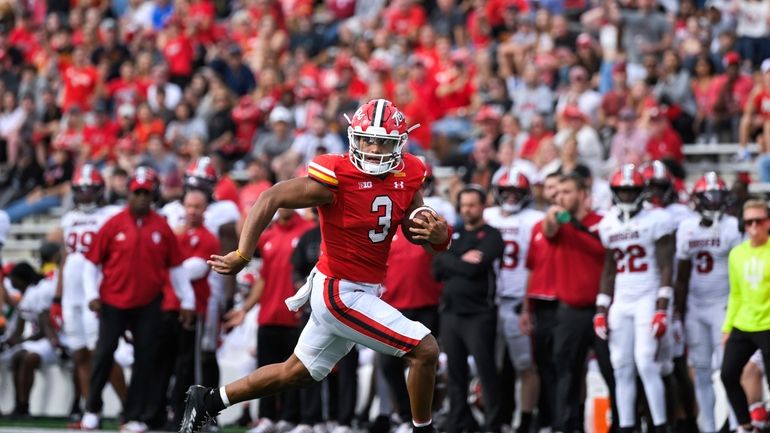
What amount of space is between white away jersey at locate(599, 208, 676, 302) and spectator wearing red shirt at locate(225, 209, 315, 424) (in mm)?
2693

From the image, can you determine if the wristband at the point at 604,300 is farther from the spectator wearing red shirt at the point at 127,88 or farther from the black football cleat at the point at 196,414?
the spectator wearing red shirt at the point at 127,88

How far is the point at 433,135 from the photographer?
16188 mm

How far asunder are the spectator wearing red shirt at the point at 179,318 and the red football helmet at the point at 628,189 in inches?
139

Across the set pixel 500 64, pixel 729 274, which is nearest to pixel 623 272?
pixel 729 274

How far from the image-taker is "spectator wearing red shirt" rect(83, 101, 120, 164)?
59.0 feet

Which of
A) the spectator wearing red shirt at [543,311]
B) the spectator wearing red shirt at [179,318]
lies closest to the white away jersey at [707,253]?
the spectator wearing red shirt at [543,311]

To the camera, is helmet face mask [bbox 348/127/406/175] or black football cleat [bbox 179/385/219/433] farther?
black football cleat [bbox 179/385/219/433]

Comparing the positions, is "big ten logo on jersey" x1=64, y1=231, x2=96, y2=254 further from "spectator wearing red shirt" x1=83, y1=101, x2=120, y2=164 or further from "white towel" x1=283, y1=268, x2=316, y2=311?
"spectator wearing red shirt" x1=83, y1=101, x2=120, y2=164

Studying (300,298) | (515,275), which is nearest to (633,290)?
(515,275)

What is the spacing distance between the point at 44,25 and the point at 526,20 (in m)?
8.66

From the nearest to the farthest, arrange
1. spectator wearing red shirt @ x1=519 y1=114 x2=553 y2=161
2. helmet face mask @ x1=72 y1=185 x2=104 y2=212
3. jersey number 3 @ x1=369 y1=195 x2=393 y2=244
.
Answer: jersey number 3 @ x1=369 y1=195 x2=393 y2=244 < helmet face mask @ x1=72 y1=185 x2=104 y2=212 < spectator wearing red shirt @ x1=519 y1=114 x2=553 y2=161

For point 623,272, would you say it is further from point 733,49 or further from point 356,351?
point 733,49

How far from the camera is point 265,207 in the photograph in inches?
300

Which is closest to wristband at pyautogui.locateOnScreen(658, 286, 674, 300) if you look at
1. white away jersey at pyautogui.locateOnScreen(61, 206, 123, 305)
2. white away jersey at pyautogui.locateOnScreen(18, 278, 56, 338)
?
white away jersey at pyautogui.locateOnScreen(61, 206, 123, 305)
